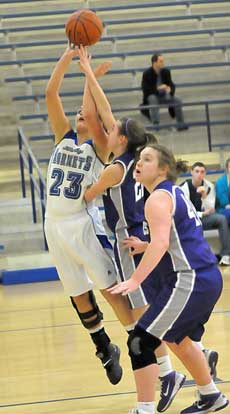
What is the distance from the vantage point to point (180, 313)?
442 cm

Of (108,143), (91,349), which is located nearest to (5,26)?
(91,349)

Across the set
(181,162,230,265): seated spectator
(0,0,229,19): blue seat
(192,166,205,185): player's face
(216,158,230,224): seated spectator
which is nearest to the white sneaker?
(181,162,230,265): seated spectator

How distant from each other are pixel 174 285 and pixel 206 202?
6.22m

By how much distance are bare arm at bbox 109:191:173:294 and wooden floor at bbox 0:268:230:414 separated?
0.99 meters

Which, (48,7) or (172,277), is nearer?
(172,277)

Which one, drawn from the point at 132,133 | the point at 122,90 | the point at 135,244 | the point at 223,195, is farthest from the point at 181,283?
the point at 122,90

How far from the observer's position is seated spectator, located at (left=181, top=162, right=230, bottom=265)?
10406 millimetres

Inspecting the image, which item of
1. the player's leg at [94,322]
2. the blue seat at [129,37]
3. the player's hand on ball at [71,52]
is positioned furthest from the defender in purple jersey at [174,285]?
the blue seat at [129,37]

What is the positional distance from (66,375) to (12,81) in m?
8.11

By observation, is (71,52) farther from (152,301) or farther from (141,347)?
(141,347)

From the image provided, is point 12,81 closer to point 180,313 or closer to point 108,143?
point 108,143

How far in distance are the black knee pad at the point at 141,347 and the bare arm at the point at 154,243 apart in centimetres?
32

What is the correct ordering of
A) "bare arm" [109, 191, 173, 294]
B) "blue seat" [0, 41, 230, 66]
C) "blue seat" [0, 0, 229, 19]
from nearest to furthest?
1. "bare arm" [109, 191, 173, 294]
2. "blue seat" [0, 41, 230, 66]
3. "blue seat" [0, 0, 229, 19]

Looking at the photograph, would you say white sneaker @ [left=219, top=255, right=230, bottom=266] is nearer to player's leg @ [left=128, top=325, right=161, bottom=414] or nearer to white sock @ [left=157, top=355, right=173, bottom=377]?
white sock @ [left=157, top=355, right=173, bottom=377]
